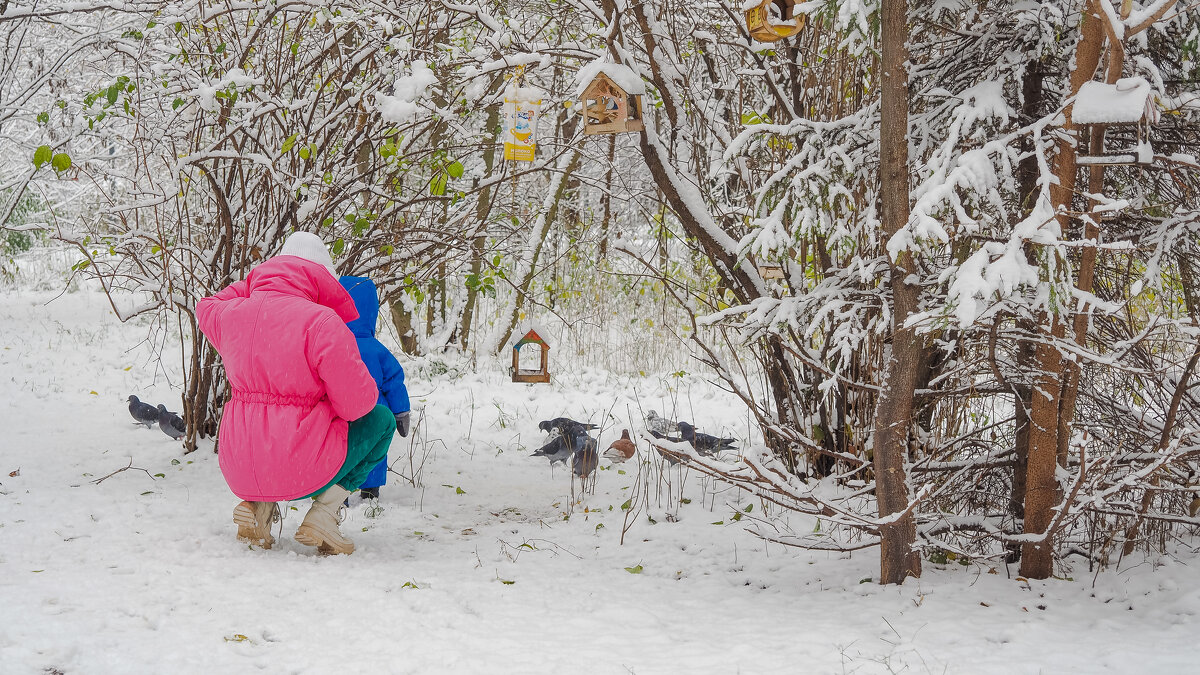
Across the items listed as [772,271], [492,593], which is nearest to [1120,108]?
[772,271]

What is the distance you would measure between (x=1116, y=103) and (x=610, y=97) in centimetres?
182

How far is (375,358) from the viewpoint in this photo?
4070 mm

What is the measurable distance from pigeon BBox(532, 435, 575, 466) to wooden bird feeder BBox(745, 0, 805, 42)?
2.63m

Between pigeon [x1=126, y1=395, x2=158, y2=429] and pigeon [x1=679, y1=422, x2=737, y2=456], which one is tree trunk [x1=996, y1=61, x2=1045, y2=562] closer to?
pigeon [x1=679, y1=422, x2=737, y2=456]

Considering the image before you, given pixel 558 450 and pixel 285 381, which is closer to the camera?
pixel 285 381

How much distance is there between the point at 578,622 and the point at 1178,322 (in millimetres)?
2096

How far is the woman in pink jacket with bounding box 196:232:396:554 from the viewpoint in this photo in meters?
3.15

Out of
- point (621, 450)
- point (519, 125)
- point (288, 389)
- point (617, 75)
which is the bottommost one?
point (621, 450)

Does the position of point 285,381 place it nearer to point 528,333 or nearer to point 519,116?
point 519,116

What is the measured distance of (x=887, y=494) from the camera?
2965 mm

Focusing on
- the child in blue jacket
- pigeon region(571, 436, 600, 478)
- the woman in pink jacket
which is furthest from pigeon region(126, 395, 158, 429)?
pigeon region(571, 436, 600, 478)

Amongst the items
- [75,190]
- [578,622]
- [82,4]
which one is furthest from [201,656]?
[75,190]

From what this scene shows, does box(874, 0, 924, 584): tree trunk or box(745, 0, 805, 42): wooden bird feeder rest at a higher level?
box(745, 0, 805, 42): wooden bird feeder

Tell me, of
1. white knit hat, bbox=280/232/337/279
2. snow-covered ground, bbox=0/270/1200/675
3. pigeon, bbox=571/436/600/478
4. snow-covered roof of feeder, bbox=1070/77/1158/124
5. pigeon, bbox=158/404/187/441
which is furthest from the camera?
pigeon, bbox=158/404/187/441
